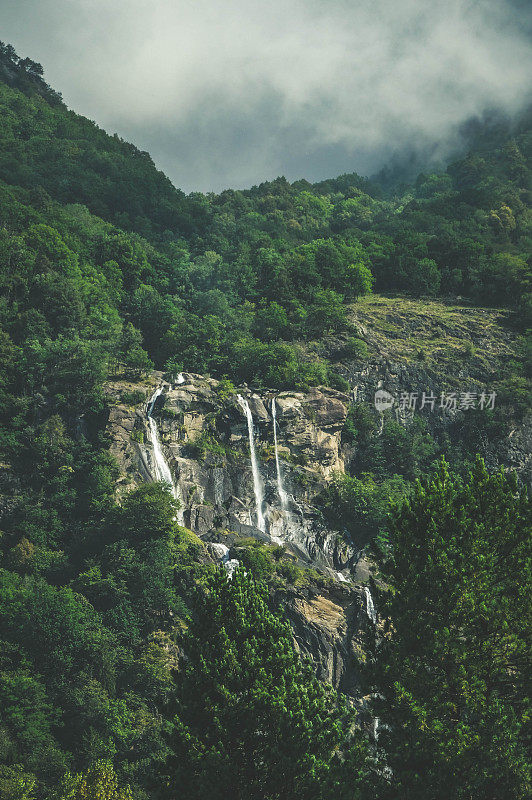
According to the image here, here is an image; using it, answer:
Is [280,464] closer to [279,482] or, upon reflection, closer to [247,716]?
[279,482]

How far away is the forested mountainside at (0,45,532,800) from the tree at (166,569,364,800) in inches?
2.8

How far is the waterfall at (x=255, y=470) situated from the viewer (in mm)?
55219

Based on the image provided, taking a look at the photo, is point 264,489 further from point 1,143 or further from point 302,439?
point 1,143

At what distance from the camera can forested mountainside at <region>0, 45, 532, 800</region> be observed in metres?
19.5

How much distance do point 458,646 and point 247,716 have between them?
5.93m

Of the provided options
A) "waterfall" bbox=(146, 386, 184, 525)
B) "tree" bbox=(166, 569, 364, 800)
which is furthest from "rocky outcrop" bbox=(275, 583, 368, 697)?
"tree" bbox=(166, 569, 364, 800)

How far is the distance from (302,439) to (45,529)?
2109cm

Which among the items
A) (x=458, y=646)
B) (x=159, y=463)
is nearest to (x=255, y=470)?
(x=159, y=463)

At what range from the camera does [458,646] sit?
18.7m

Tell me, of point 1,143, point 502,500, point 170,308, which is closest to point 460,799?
point 502,500

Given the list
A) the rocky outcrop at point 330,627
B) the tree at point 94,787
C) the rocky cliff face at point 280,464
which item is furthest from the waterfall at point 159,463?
the tree at point 94,787

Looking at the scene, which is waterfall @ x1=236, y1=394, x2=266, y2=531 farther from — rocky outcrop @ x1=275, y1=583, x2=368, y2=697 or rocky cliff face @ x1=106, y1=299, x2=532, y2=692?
rocky outcrop @ x1=275, y1=583, x2=368, y2=697
